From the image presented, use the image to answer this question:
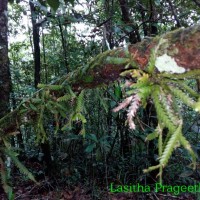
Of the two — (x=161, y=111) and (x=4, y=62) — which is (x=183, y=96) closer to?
(x=161, y=111)

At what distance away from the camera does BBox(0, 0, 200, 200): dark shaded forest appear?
2.66ft

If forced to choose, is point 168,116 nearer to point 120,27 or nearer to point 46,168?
point 120,27

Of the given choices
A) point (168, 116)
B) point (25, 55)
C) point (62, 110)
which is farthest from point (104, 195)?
point (25, 55)

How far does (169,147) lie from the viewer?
2.29 feet

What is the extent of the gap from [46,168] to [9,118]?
10.1 ft

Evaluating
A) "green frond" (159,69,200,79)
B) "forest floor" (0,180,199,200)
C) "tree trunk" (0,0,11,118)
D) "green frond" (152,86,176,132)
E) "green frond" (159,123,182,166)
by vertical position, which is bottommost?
"forest floor" (0,180,199,200)

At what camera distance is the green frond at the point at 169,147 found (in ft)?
2.24

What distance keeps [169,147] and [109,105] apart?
3157 millimetres

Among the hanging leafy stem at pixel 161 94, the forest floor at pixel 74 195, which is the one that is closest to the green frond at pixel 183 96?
the hanging leafy stem at pixel 161 94

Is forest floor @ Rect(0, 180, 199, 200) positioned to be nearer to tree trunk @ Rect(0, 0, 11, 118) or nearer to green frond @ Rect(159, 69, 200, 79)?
tree trunk @ Rect(0, 0, 11, 118)

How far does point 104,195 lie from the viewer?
11.9 ft

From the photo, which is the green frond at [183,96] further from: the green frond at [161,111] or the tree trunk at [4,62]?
the tree trunk at [4,62]

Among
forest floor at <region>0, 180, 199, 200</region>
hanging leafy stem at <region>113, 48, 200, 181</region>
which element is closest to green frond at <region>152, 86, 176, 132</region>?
hanging leafy stem at <region>113, 48, 200, 181</region>

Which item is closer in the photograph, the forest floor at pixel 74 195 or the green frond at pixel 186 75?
the green frond at pixel 186 75
